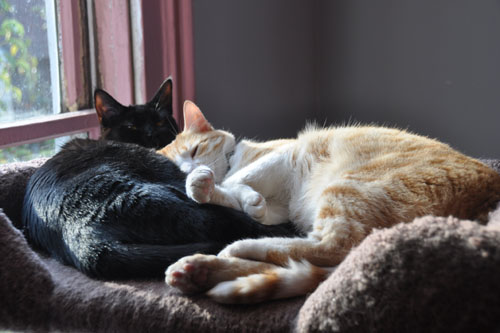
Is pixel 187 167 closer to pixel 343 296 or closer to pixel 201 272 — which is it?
pixel 201 272

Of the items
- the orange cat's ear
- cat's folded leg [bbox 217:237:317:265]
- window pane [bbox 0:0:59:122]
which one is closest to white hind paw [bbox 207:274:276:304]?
cat's folded leg [bbox 217:237:317:265]

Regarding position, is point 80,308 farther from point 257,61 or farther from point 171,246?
point 257,61

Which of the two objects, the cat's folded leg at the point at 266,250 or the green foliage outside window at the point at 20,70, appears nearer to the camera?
the cat's folded leg at the point at 266,250

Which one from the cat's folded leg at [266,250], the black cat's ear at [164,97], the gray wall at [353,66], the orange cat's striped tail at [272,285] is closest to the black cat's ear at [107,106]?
the black cat's ear at [164,97]

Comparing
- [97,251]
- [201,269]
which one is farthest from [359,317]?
[97,251]

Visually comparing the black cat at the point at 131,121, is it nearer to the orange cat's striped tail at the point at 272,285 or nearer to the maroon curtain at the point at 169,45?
the maroon curtain at the point at 169,45

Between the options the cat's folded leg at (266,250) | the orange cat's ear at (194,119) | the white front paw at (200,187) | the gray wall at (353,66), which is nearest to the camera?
the cat's folded leg at (266,250)

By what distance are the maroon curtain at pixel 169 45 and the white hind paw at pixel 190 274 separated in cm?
123

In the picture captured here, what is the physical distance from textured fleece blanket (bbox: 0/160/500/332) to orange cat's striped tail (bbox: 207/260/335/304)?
0.02 m

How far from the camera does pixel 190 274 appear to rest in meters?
1.25

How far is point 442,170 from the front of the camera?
1.49 meters

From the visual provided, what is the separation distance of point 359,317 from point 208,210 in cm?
57

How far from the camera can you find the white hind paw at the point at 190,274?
125 centimetres

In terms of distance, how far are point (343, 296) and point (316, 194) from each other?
64 cm
